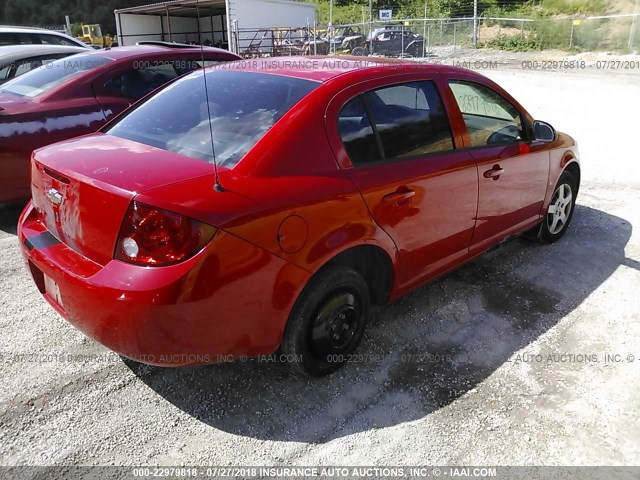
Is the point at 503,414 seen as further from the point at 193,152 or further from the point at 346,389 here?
the point at 193,152

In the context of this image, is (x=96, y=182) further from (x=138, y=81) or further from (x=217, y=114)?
(x=138, y=81)

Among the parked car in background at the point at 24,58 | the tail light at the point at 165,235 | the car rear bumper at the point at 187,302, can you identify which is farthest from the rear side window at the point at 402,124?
the parked car in background at the point at 24,58

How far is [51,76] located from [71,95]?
0.47 m

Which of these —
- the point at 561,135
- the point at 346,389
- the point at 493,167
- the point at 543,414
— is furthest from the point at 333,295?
the point at 561,135

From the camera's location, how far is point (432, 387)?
290 cm

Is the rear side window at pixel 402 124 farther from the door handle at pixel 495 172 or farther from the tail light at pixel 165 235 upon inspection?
the tail light at pixel 165 235

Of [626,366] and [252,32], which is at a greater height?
[252,32]

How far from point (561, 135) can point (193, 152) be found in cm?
343

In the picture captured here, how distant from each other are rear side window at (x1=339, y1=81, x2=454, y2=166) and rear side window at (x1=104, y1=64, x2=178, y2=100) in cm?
299

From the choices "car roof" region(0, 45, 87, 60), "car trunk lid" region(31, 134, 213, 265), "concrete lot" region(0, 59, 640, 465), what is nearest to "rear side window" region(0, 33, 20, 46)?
"car roof" region(0, 45, 87, 60)

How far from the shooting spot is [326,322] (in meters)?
2.81

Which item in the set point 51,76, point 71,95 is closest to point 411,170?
point 71,95

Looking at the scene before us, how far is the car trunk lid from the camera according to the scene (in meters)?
2.32

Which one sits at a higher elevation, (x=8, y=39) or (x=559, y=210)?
(x=8, y=39)
